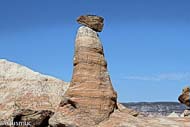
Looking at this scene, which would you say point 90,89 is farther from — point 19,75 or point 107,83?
point 19,75

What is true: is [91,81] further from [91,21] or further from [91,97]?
[91,21]

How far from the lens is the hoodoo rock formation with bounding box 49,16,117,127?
85.9 ft

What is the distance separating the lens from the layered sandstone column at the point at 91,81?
26.4 m

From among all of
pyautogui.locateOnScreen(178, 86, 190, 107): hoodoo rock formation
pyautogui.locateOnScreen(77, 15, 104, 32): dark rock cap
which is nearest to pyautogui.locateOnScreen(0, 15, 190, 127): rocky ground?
pyautogui.locateOnScreen(77, 15, 104, 32): dark rock cap

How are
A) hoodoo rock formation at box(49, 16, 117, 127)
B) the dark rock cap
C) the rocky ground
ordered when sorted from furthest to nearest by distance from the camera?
the dark rock cap
hoodoo rock formation at box(49, 16, 117, 127)
the rocky ground

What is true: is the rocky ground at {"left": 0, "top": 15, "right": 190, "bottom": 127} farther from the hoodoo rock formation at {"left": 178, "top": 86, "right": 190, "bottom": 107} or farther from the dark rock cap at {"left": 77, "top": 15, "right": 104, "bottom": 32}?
the hoodoo rock formation at {"left": 178, "top": 86, "right": 190, "bottom": 107}

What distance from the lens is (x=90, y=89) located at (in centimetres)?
2677

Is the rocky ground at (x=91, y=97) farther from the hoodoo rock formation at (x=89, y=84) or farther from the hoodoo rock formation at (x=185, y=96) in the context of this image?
the hoodoo rock formation at (x=185, y=96)

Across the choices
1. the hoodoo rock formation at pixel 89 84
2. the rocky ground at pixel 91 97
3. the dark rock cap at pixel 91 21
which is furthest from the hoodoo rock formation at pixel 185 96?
the dark rock cap at pixel 91 21

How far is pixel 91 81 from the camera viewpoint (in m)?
27.0

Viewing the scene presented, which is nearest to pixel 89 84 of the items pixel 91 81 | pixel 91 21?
pixel 91 81

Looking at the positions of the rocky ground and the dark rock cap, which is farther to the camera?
the dark rock cap

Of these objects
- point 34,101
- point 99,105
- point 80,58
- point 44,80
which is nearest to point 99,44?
point 80,58

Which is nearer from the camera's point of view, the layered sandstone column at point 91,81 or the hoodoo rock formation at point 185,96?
the layered sandstone column at point 91,81
